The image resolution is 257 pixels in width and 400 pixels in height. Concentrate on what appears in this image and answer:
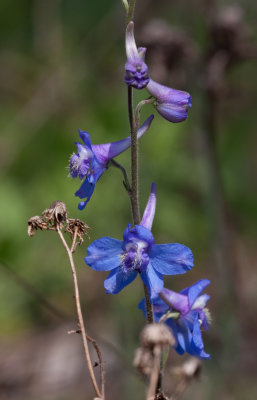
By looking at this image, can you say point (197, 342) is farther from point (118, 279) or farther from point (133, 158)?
point (133, 158)

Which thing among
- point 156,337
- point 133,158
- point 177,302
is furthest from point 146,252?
point 156,337

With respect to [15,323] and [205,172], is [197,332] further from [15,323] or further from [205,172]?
[15,323]

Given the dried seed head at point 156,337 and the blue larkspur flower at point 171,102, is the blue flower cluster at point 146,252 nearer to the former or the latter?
the blue larkspur flower at point 171,102

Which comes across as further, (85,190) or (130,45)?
(85,190)

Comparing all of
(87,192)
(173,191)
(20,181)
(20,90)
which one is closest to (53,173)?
(20,181)

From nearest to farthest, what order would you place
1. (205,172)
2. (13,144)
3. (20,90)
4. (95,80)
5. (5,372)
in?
(205,172), (5,372), (13,144), (95,80), (20,90)

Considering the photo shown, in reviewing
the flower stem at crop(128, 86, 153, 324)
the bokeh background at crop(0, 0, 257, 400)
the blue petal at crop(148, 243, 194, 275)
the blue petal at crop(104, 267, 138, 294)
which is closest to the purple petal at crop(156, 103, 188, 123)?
the flower stem at crop(128, 86, 153, 324)

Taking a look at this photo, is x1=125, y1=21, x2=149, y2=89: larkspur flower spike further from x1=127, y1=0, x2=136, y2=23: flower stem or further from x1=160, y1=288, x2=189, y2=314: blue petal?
x1=160, y1=288, x2=189, y2=314: blue petal

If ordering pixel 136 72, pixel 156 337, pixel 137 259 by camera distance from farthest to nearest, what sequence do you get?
pixel 137 259 < pixel 136 72 < pixel 156 337
